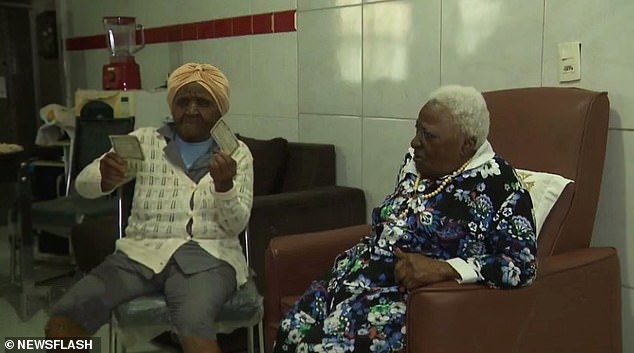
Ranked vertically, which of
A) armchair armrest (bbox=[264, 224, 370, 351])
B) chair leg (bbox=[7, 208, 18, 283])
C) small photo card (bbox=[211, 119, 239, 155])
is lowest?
chair leg (bbox=[7, 208, 18, 283])

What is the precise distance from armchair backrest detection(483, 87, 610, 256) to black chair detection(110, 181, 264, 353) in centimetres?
85

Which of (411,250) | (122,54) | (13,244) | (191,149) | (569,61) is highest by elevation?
(122,54)

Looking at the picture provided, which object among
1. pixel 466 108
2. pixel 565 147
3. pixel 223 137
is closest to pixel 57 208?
pixel 223 137

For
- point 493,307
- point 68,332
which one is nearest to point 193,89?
point 68,332

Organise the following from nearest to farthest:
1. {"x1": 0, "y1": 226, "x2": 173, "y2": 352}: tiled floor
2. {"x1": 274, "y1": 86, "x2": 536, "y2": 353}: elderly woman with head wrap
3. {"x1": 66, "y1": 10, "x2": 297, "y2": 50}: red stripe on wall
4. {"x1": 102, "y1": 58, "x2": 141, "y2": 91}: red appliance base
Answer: {"x1": 274, "y1": 86, "x2": 536, "y2": 353}: elderly woman with head wrap → {"x1": 0, "y1": 226, "x2": 173, "y2": 352}: tiled floor → {"x1": 66, "y1": 10, "x2": 297, "y2": 50}: red stripe on wall → {"x1": 102, "y1": 58, "x2": 141, "y2": 91}: red appliance base

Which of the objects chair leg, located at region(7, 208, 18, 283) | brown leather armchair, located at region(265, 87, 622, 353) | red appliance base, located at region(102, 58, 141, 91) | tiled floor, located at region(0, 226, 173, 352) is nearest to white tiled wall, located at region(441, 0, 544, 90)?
brown leather armchair, located at region(265, 87, 622, 353)

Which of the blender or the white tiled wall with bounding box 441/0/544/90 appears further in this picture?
the blender

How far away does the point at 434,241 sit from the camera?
67.7 inches

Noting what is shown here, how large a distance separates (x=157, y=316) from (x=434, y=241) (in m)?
0.82

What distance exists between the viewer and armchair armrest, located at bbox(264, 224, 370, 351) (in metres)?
2.00

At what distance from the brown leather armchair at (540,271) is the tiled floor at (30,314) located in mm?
955

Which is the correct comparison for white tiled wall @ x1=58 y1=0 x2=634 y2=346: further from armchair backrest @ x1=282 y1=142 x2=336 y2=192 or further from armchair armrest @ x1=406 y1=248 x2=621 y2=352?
armchair armrest @ x1=406 y1=248 x2=621 y2=352

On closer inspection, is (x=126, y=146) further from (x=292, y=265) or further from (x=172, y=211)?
(x=292, y=265)

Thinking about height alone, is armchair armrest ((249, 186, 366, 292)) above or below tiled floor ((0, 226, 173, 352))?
above
